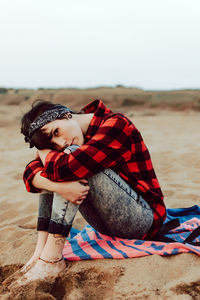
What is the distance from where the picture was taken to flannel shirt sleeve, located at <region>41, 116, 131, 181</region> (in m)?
1.74

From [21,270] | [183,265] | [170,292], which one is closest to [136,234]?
[183,265]

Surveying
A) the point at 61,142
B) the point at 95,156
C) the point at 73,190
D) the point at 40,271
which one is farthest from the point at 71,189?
the point at 40,271

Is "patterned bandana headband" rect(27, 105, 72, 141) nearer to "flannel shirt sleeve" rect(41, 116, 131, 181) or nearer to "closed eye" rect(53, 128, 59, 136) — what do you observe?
"closed eye" rect(53, 128, 59, 136)

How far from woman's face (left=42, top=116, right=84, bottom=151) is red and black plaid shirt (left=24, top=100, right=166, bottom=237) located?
4.2 inches

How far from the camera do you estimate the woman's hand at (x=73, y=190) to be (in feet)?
5.64

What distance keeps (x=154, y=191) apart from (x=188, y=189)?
1480 mm

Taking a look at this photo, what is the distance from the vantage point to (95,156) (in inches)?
69.4

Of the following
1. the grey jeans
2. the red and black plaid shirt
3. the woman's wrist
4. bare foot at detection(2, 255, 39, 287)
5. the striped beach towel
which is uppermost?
the red and black plaid shirt

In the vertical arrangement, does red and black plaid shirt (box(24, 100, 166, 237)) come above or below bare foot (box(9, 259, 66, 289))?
above

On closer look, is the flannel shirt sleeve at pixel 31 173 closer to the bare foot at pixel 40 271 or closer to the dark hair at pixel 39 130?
the dark hair at pixel 39 130

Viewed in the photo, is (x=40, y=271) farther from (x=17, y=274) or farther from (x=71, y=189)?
(x=71, y=189)

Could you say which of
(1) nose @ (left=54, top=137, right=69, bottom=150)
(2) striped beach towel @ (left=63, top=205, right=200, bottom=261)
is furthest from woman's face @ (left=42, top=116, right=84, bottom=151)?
(2) striped beach towel @ (left=63, top=205, right=200, bottom=261)

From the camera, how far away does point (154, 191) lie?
2.05 metres

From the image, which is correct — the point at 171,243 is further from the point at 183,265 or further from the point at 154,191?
the point at 154,191
